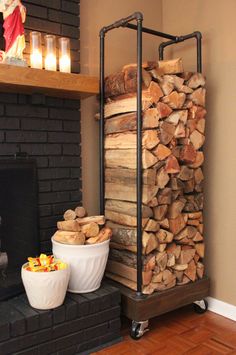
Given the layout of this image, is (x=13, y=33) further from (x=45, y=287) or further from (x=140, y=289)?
(x=140, y=289)

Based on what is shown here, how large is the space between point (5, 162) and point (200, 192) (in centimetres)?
115

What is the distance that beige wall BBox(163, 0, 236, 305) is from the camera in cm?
231

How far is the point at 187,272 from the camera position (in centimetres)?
228

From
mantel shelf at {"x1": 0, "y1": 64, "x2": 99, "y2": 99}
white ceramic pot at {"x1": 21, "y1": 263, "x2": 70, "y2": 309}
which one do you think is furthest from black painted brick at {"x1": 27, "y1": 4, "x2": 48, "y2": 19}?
white ceramic pot at {"x1": 21, "y1": 263, "x2": 70, "y2": 309}

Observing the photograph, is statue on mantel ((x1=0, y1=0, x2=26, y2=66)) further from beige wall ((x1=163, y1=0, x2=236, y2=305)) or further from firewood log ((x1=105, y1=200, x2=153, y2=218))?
beige wall ((x1=163, y1=0, x2=236, y2=305))

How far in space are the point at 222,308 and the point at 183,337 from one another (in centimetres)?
41

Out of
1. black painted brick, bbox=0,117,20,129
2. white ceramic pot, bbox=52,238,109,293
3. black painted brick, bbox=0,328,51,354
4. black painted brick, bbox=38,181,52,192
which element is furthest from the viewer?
black painted brick, bbox=38,181,52,192

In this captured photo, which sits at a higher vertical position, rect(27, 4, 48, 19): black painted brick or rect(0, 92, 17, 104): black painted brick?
rect(27, 4, 48, 19): black painted brick

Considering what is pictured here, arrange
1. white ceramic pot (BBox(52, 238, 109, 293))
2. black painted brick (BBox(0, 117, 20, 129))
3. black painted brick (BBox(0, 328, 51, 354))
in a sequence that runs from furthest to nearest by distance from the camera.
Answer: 1. black painted brick (BBox(0, 117, 20, 129))
2. white ceramic pot (BBox(52, 238, 109, 293))
3. black painted brick (BBox(0, 328, 51, 354))

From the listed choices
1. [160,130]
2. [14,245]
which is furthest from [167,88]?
[14,245]

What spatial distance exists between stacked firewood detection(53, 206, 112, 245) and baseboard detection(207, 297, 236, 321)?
0.88 m

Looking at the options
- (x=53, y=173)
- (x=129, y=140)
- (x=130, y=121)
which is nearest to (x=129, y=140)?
(x=129, y=140)

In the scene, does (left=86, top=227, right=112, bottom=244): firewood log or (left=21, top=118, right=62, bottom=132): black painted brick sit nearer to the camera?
(left=86, top=227, right=112, bottom=244): firewood log

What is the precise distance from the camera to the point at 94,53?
8.03 ft
